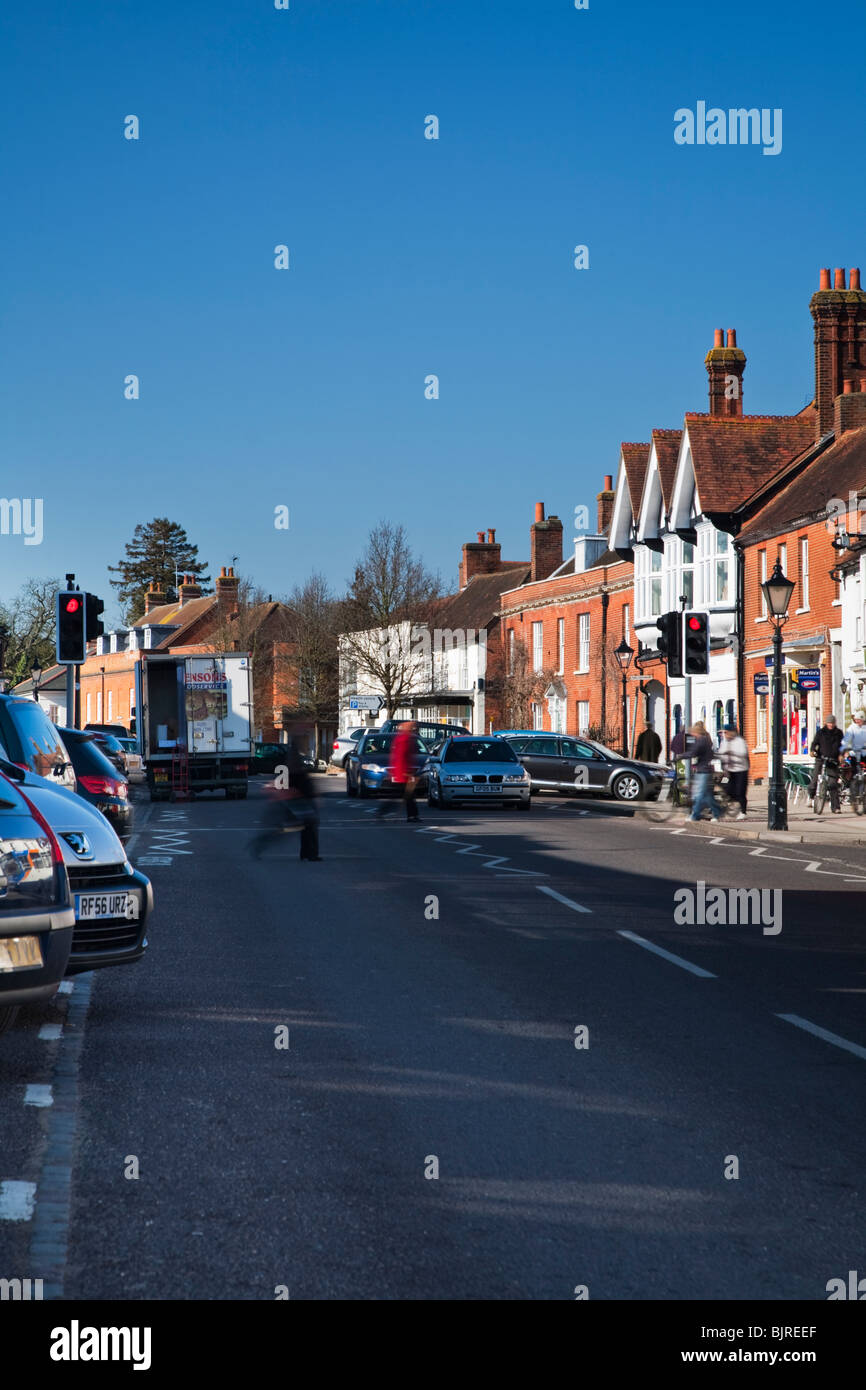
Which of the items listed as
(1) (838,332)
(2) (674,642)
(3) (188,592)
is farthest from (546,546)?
(3) (188,592)

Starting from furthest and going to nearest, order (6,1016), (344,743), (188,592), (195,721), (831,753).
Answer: (188,592) → (344,743) → (195,721) → (831,753) → (6,1016)

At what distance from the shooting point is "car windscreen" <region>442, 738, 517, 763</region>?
105ft

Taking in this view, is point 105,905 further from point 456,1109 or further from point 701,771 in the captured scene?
point 701,771

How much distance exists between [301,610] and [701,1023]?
70123 millimetres

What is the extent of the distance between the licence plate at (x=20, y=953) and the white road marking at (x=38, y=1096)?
0.52 m

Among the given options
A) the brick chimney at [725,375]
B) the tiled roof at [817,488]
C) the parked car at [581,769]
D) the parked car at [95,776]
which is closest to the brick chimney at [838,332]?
the tiled roof at [817,488]

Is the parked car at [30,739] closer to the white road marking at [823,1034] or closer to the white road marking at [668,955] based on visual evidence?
the white road marking at [668,955]

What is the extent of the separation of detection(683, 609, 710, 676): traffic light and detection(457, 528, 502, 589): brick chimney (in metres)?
51.6

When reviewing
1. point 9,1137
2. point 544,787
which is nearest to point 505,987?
point 9,1137

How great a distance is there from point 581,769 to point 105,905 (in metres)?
29.6

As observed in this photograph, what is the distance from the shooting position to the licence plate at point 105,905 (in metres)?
8.04

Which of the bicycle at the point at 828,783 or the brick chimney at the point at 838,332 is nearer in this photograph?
the bicycle at the point at 828,783

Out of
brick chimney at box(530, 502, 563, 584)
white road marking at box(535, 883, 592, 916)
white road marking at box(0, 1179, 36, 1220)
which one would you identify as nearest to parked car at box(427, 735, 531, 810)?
white road marking at box(535, 883, 592, 916)

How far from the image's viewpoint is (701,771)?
90.0 ft
